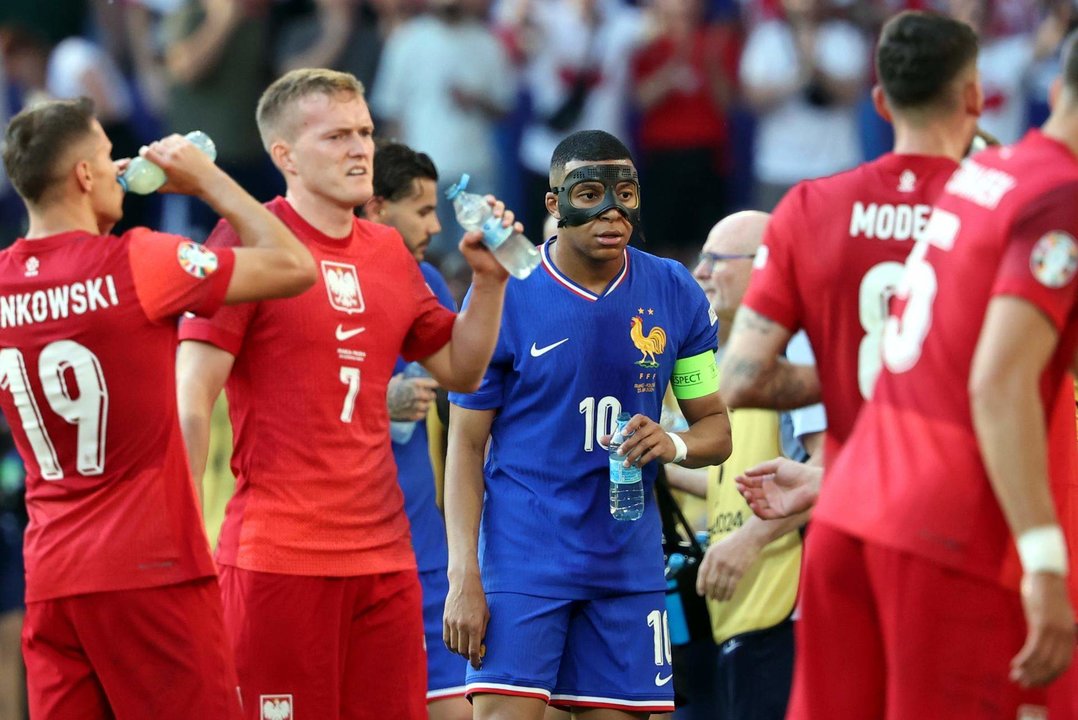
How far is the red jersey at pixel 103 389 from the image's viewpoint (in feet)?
17.7

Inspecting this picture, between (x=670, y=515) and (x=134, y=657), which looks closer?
(x=134, y=657)

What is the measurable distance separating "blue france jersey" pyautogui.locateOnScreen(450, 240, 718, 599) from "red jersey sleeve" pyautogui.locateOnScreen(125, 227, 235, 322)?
1279 mm

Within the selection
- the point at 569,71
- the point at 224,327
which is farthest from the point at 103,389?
the point at 569,71

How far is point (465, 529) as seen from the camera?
627cm

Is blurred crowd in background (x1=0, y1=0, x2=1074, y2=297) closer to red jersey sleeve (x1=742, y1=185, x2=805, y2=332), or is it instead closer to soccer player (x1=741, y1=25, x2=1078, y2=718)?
red jersey sleeve (x1=742, y1=185, x2=805, y2=332)

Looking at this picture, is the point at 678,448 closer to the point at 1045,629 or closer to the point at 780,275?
the point at 780,275

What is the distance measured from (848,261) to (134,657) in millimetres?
2550

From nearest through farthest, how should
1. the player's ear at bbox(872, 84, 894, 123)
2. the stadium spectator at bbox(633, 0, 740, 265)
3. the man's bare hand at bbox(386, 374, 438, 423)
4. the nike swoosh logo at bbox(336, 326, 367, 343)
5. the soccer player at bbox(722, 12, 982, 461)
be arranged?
the soccer player at bbox(722, 12, 982, 461)
the player's ear at bbox(872, 84, 894, 123)
the nike swoosh logo at bbox(336, 326, 367, 343)
the man's bare hand at bbox(386, 374, 438, 423)
the stadium spectator at bbox(633, 0, 740, 265)

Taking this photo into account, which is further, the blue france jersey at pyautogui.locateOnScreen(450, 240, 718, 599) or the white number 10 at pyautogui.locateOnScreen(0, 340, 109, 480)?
the blue france jersey at pyautogui.locateOnScreen(450, 240, 718, 599)

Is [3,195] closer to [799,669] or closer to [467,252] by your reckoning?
[467,252]

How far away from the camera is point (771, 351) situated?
5012 millimetres

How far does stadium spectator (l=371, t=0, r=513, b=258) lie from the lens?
13.5 m

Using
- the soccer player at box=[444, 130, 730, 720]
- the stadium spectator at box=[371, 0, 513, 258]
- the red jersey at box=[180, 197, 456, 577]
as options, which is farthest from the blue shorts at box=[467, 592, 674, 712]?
the stadium spectator at box=[371, 0, 513, 258]

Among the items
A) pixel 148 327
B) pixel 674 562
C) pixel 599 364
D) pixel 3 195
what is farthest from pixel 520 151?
pixel 148 327
